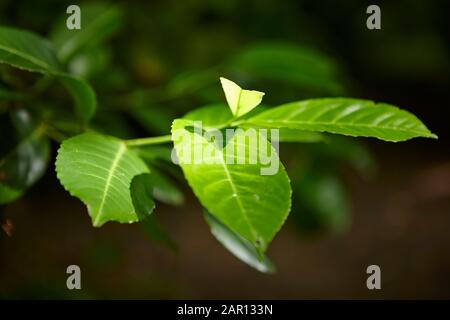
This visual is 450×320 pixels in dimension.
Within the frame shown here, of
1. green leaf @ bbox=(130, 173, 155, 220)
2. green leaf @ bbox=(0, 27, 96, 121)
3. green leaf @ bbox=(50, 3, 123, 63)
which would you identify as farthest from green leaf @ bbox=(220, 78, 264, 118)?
green leaf @ bbox=(50, 3, 123, 63)

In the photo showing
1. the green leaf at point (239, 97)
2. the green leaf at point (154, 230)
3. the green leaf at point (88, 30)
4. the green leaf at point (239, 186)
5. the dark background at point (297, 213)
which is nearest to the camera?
the green leaf at point (239, 186)

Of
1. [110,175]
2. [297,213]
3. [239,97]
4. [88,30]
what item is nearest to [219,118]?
[239,97]

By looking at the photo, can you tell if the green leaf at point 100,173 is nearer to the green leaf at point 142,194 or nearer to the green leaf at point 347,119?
the green leaf at point 142,194

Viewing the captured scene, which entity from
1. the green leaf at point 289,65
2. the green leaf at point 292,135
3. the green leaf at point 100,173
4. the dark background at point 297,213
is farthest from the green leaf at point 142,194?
the dark background at point 297,213

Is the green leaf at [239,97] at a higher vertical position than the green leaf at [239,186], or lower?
higher

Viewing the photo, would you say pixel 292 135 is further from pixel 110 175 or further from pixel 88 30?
pixel 88 30
